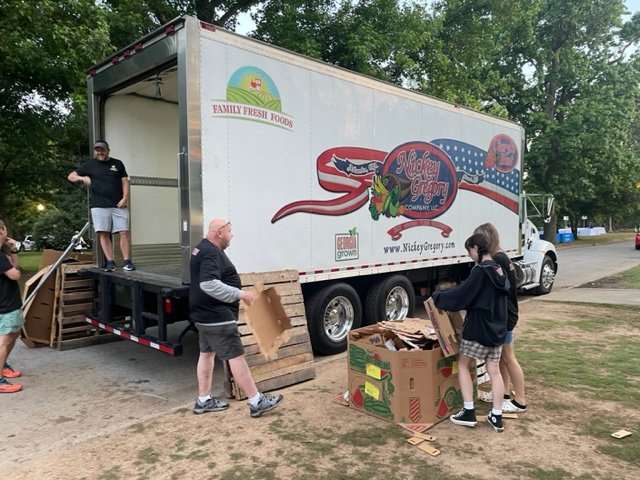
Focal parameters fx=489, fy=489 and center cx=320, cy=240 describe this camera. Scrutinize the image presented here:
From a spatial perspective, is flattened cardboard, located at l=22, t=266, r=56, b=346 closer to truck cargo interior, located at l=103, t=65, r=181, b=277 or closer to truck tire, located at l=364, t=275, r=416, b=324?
truck cargo interior, located at l=103, t=65, r=181, b=277

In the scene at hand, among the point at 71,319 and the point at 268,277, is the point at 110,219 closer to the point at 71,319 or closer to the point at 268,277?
the point at 71,319

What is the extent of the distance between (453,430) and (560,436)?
31.6 inches

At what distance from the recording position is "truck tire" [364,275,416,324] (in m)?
6.76

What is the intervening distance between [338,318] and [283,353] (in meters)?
1.48

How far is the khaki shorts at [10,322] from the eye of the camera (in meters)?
4.99

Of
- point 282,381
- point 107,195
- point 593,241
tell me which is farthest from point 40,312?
point 593,241

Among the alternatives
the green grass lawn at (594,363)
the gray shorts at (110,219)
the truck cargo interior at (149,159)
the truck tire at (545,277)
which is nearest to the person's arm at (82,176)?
the gray shorts at (110,219)

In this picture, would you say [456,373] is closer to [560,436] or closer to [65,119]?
[560,436]

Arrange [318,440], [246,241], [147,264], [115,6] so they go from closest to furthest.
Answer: [318,440] < [246,241] < [147,264] < [115,6]

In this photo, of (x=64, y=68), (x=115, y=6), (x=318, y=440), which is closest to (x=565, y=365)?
(x=318, y=440)

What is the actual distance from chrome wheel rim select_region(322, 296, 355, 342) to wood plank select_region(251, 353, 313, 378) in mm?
911

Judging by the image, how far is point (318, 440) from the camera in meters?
3.76

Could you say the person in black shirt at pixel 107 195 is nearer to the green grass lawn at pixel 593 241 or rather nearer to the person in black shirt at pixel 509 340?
the person in black shirt at pixel 509 340

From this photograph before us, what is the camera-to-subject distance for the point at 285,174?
5.49m
